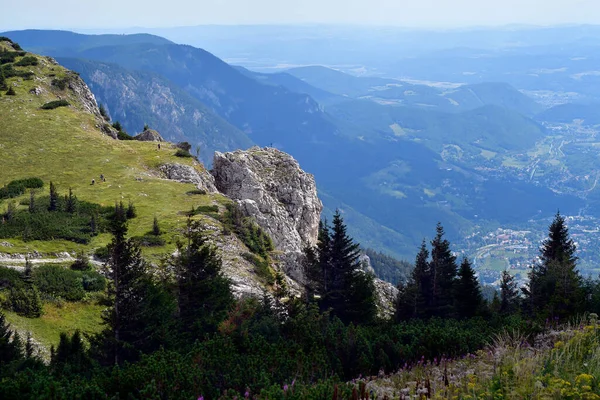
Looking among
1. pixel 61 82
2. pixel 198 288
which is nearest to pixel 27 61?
pixel 61 82

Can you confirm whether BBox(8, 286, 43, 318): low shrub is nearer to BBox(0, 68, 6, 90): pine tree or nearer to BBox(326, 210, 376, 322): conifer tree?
BBox(326, 210, 376, 322): conifer tree

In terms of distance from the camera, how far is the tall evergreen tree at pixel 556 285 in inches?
842

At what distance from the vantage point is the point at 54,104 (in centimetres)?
6378

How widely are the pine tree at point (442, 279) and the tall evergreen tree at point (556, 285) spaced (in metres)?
4.61

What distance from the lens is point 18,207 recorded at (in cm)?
3619

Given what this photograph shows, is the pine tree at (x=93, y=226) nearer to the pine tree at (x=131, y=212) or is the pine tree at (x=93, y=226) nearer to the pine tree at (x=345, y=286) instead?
the pine tree at (x=131, y=212)

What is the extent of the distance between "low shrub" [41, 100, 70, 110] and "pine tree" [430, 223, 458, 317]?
5057cm

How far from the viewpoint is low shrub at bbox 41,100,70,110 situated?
62875 mm

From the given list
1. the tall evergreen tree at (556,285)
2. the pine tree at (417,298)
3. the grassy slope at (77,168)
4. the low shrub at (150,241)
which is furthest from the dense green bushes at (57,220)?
the tall evergreen tree at (556,285)

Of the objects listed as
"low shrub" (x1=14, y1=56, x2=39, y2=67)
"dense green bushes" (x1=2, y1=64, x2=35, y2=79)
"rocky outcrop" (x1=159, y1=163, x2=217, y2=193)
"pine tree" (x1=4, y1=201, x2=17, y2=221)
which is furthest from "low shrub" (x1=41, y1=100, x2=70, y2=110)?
"pine tree" (x1=4, y1=201, x2=17, y2=221)

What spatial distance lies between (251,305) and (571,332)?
Answer: 11891mm

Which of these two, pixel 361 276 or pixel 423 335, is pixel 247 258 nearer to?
pixel 361 276

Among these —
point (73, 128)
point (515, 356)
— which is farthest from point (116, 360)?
point (73, 128)

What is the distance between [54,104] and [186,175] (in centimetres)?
2586
